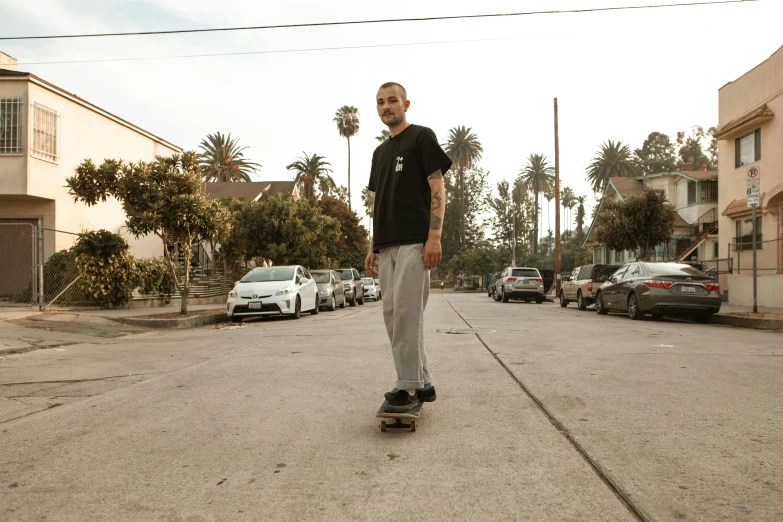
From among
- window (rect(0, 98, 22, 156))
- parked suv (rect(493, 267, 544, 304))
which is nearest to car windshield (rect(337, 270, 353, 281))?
parked suv (rect(493, 267, 544, 304))

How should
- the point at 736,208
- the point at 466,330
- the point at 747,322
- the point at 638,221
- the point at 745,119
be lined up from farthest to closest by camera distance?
the point at 638,221 → the point at 736,208 → the point at 745,119 → the point at 747,322 → the point at 466,330

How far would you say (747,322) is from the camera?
14.0m

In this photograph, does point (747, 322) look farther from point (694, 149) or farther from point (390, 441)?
point (694, 149)

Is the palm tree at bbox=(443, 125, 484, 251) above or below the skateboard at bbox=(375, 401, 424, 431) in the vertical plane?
above

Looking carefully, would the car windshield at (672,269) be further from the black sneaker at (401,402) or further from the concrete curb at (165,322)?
the black sneaker at (401,402)

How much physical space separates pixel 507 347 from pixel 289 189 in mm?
46539

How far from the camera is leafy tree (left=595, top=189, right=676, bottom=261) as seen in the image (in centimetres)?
2581

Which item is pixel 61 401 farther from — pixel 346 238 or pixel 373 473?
pixel 346 238

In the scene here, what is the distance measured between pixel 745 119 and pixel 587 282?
7418mm

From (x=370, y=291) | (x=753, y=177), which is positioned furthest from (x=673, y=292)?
(x=370, y=291)

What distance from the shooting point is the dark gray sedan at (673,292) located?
14.9 metres

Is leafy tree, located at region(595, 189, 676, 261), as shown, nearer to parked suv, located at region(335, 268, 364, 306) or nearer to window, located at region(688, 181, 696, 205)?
parked suv, located at region(335, 268, 364, 306)

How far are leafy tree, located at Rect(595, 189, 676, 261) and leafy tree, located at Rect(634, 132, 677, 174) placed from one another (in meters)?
57.5

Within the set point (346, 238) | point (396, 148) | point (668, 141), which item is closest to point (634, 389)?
point (396, 148)
